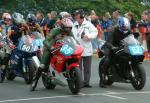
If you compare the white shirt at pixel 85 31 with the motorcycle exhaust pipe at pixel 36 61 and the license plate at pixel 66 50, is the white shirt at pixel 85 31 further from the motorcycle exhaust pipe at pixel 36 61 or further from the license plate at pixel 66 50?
the license plate at pixel 66 50

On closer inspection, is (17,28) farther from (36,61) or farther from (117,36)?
(117,36)

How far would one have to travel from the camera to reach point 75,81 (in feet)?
43.7

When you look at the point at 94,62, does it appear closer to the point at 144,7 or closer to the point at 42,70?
the point at 42,70

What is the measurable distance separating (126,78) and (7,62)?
3.60m

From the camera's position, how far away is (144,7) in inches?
1594

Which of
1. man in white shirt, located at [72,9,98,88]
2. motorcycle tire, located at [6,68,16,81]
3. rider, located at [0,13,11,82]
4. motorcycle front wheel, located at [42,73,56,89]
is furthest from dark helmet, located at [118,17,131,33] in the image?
motorcycle tire, located at [6,68,16,81]

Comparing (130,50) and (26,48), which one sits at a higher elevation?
(26,48)

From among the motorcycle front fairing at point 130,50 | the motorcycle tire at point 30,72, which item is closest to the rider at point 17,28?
the motorcycle tire at point 30,72

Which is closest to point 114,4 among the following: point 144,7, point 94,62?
point 144,7

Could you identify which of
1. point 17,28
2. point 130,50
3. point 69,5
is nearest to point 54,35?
point 130,50

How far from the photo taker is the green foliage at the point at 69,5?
109ft

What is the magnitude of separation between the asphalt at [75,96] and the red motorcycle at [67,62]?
312mm

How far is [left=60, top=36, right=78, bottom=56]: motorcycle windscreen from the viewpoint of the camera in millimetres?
13531

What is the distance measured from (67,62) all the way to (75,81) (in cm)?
57
